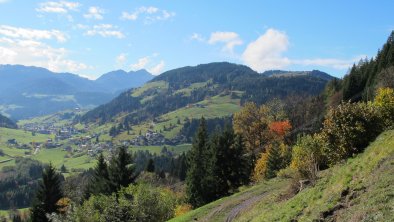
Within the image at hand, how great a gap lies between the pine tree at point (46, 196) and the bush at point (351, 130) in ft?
140

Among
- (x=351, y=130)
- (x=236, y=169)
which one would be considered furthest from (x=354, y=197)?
(x=236, y=169)

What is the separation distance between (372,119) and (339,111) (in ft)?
9.96

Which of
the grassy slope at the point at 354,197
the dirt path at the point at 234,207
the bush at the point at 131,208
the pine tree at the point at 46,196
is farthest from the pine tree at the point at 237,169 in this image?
the grassy slope at the point at 354,197

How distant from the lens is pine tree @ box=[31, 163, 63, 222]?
6141cm

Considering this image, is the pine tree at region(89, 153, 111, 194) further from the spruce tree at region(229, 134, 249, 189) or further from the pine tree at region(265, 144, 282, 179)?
the pine tree at region(265, 144, 282, 179)

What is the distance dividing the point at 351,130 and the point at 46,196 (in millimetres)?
46385

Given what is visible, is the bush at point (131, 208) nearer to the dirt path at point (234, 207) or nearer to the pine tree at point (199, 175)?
the dirt path at point (234, 207)

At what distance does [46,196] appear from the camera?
6238 centimetres

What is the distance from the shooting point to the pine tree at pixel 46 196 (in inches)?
2418

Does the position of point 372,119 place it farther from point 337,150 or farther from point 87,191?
point 87,191

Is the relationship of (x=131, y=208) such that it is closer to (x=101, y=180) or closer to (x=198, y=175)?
(x=198, y=175)

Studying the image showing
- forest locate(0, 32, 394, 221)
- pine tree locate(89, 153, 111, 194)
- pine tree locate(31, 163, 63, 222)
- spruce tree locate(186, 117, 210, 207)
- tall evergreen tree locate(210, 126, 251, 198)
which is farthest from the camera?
tall evergreen tree locate(210, 126, 251, 198)

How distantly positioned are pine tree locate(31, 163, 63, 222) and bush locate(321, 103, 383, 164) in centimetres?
4281

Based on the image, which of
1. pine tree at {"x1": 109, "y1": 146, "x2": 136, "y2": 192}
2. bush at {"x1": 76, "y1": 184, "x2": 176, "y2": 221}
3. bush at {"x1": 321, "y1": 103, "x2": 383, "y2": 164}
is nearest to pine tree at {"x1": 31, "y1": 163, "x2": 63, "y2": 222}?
pine tree at {"x1": 109, "y1": 146, "x2": 136, "y2": 192}
